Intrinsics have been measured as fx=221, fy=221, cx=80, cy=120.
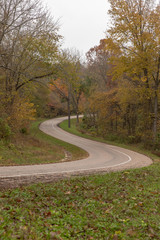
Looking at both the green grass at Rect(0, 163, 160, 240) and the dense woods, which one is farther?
the dense woods

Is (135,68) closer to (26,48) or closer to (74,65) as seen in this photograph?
(74,65)

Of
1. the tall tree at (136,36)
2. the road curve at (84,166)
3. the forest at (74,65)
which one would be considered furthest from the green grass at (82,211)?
the tall tree at (136,36)

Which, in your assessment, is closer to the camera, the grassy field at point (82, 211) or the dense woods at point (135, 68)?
the grassy field at point (82, 211)

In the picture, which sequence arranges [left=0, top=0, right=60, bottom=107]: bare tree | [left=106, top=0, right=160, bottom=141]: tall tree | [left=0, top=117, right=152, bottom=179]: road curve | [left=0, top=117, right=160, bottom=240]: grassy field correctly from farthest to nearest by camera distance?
[left=106, top=0, right=160, bottom=141]: tall tree, [left=0, top=0, right=60, bottom=107]: bare tree, [left=0, top=117, right=152, bottom=179]: road curve, [left=0, top=117, right=160, bottom=240]: grassy field

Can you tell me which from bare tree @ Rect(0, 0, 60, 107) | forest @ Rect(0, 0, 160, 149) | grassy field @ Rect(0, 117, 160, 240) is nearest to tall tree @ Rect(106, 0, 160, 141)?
forest @ Rect(0, 0, 160, 149)

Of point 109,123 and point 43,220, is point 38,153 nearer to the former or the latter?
point 43,220

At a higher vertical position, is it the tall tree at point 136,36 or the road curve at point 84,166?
the tall tree at point 136,36

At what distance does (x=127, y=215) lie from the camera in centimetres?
616

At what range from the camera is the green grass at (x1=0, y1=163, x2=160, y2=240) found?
4.85 m

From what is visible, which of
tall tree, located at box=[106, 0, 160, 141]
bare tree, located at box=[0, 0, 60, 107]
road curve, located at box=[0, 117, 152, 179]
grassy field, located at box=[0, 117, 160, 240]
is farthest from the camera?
tall tree, located at box=[106, 0, 160, 141]

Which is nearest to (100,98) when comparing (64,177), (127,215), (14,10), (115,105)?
(115,105)

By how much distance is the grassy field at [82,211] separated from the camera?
4.84 metres

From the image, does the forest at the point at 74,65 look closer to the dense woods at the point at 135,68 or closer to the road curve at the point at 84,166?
the dense woods at the point at 135,68

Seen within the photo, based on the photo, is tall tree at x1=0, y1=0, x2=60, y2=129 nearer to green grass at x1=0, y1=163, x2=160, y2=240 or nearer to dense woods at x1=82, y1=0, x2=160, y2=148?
dense woods at x1=82, y1=0, x2=160, y2=148
